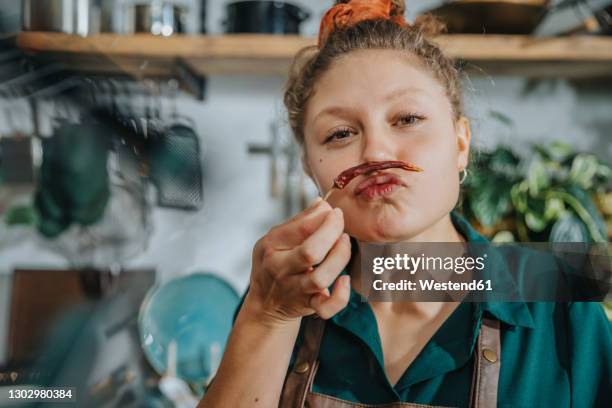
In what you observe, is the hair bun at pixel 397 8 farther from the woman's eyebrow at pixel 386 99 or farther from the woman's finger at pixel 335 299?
the woman's finger at pixel 335 299

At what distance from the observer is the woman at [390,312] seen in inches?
21.0

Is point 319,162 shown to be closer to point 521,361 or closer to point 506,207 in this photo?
point 521,361

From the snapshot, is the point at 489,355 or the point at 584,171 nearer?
the point at 489,355

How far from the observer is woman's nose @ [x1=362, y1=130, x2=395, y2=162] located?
560 millimetres

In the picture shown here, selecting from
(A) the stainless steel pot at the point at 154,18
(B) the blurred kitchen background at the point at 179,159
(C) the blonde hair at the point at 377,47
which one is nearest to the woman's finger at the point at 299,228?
(C) the blonde hair at the point at 377,47

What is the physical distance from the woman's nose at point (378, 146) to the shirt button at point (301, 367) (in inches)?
9.0

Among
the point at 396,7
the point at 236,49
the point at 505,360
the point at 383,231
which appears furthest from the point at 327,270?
the point at 236,49

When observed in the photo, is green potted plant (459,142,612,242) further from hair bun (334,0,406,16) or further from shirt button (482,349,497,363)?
shirt button (482,349,497,363)

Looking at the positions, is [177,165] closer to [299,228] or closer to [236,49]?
[236,49]

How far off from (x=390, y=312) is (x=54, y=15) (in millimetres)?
892

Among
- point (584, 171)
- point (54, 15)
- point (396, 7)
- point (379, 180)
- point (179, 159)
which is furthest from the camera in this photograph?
point (179, 159)

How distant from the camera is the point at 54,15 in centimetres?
110

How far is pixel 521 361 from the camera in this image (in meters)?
0.56
